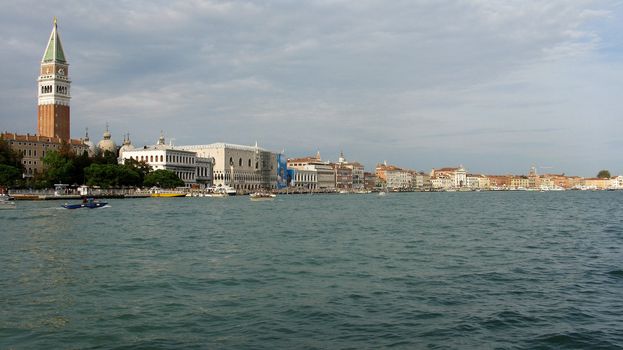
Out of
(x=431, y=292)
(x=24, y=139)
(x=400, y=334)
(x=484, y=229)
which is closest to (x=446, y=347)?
(x=400, y=334)

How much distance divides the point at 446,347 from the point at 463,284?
3.95m

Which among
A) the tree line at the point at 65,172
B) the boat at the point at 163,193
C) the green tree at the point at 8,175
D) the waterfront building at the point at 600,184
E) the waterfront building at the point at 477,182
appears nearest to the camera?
the green tree at the point at 8,175

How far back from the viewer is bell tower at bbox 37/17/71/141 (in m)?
79.3

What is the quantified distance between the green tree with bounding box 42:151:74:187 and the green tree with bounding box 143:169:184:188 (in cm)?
1382

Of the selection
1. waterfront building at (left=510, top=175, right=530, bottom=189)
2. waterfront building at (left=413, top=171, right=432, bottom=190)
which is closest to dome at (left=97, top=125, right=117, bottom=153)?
waterfront building at (left=413, top=171, right=432, bottom=190)

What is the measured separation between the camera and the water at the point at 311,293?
7.33m

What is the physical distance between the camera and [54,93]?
79.7 meters

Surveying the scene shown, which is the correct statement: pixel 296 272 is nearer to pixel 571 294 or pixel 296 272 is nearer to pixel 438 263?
pixel 438 263

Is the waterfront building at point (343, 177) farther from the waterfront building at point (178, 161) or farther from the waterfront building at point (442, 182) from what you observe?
the waterfront building at point (178, 161)

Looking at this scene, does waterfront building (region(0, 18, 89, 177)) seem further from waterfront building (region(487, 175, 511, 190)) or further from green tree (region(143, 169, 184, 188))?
waterfront building (region(487, 175, 511, 190))

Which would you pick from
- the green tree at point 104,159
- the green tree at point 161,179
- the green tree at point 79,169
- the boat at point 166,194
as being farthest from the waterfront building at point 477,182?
the green tree at point 79,169

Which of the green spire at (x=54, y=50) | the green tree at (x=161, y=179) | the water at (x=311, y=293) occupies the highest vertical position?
the green spire at (x=54, y=50)

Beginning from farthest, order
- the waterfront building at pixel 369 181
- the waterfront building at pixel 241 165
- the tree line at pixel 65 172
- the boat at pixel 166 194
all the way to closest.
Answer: the waterfront building at pixel 369 181 < the waterfront building at pixel 241 165 < the boat at pixel 166 194 < the tree line at pixel 65 172

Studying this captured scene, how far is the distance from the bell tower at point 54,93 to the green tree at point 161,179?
14758mm
